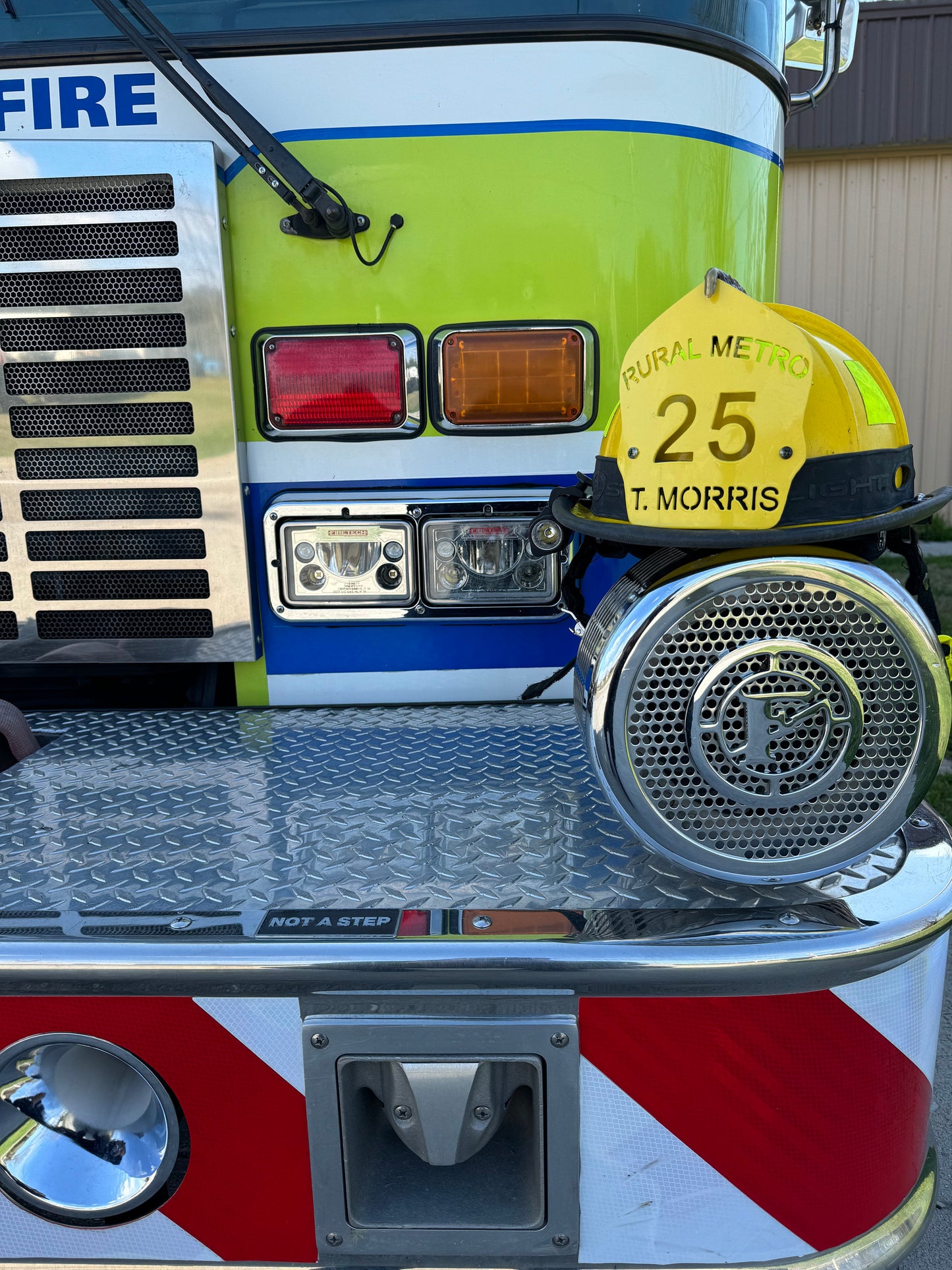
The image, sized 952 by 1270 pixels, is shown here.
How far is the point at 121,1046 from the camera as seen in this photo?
1105mm

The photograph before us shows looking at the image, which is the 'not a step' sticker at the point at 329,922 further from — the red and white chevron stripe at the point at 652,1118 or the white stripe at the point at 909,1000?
Answer: the white stripe at the point at 909,1000

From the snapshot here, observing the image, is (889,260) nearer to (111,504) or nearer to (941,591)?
(941,591)

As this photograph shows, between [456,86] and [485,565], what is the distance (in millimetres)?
745

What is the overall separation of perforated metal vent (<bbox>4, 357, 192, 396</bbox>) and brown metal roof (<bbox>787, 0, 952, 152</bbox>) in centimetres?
751

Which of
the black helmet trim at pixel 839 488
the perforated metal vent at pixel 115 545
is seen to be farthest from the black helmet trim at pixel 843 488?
the perforated metal vent at pixel 115 545

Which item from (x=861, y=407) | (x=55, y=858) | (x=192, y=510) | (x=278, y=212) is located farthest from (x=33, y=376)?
(x=861, y=407)

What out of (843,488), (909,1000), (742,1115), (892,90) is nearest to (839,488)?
(843,488)

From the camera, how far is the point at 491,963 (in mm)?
1040

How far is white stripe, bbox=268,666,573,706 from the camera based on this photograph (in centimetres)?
170

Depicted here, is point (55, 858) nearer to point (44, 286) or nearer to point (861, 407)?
point (44, 286)

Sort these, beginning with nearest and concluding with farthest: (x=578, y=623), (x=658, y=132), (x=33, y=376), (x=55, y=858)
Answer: (x=55, y=858) < (x=578, y=623) < (x=658, y=132) < (x=33, y=376)

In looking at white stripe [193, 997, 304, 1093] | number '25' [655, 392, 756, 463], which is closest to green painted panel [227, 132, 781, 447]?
number '25' [655, 392, 756, 463]

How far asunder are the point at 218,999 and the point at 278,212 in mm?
1179

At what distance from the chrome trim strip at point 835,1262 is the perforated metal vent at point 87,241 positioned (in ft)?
4.63
